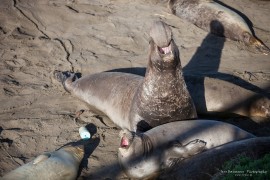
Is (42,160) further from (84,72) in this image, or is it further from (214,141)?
(84,72)

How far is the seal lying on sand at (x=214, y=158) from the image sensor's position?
379 cm

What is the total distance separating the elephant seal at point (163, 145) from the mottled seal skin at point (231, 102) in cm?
114

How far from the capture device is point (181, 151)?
4266mm

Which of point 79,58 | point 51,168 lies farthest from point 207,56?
point 51,168

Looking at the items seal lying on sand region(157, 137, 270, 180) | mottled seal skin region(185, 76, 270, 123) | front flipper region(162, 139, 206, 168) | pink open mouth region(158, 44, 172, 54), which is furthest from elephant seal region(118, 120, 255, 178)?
mottled seal skin region(185, 76, 270, 123)

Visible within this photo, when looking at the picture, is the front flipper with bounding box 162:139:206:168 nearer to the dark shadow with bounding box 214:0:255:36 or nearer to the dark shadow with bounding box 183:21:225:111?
the dark shadow with bounding box 183:21:225:111

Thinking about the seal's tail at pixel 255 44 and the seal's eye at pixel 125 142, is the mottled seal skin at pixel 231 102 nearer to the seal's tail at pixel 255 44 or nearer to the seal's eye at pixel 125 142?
the seal's eye at pixel 125 142

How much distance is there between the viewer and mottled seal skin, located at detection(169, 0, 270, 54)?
26.4ft

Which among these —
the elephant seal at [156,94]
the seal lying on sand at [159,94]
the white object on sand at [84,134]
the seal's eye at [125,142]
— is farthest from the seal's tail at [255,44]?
the seal's eye at [125,142]

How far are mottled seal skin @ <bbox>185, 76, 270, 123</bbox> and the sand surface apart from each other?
394 millimetres

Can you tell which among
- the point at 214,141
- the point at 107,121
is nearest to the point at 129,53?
the point at 107,121

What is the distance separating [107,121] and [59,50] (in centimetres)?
235

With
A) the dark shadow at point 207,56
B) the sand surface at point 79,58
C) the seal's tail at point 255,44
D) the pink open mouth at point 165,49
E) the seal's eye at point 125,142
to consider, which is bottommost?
the sand surface at point 79,58

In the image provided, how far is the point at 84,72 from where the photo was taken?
22.8ft
